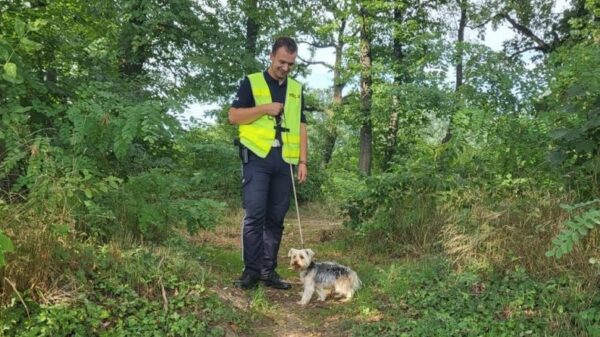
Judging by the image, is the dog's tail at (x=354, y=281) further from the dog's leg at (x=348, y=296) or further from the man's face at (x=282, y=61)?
the man's face at (x=282, y=61)

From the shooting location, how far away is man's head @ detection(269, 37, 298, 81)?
4527mm

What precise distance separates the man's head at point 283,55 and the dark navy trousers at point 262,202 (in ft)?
2.37

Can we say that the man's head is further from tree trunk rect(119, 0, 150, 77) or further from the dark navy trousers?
tree trunk rect(119, 0, 150, 77)

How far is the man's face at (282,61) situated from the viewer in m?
4.54

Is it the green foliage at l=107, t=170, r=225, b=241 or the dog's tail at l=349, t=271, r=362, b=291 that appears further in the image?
the dog's tail at l=349, t=271, r=362, b=291

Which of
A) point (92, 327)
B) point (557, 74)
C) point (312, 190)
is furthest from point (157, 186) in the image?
point (312, 190)

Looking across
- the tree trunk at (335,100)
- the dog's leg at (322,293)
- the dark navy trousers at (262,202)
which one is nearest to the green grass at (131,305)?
the dark navy trousers at (262,202)

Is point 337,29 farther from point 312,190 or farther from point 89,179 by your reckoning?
point 89,179

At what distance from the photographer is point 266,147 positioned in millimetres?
4664

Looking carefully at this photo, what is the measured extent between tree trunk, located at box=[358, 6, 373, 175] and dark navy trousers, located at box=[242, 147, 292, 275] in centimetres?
1346

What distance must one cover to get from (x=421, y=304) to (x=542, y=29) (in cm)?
1996

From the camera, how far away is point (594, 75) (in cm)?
433

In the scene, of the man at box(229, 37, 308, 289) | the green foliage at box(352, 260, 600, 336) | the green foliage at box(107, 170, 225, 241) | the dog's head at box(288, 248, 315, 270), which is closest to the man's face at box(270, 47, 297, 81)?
the man at box(229, 37, 308, 289)

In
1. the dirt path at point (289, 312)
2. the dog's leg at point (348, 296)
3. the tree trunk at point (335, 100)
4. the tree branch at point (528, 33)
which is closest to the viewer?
the dirt path at point (289, 312)
